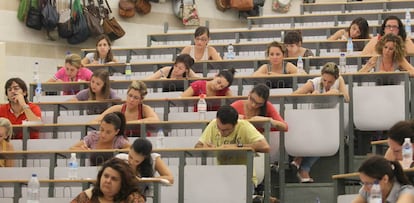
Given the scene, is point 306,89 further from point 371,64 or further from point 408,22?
point 408,22

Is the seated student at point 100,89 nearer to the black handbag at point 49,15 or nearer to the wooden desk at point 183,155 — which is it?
the wooden desk at point 183,155

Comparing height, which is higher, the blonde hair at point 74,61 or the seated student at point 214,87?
the blonde hair at point 74,61

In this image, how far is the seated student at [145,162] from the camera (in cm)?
844

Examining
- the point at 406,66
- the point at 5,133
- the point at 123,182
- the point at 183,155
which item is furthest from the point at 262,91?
the point at 123,182

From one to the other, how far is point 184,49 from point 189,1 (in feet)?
12.1

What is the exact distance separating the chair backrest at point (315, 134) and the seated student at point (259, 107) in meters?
0.16

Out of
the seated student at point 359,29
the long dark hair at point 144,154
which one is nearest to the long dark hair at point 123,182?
the long dark hair at point 144,154

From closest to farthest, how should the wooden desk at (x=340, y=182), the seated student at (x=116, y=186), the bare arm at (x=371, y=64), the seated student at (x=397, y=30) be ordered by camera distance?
1. the seated student at (x=116, y=186)
2. the wooden desk at (x=340, y=182)
3. the bare arm at (x=371, y=64)
4. the seated student at (x=397, y=30)

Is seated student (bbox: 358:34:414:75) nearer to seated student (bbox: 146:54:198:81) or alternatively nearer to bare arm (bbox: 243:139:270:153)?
seated student (bbox: 146:54:198:81)

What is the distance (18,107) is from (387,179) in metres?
5.08

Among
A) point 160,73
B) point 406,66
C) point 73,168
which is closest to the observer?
point 73,168

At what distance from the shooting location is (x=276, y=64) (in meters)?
11.8

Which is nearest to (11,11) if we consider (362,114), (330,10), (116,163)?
(330,10)

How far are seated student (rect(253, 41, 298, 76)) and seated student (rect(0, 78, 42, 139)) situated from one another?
90.0 inches
